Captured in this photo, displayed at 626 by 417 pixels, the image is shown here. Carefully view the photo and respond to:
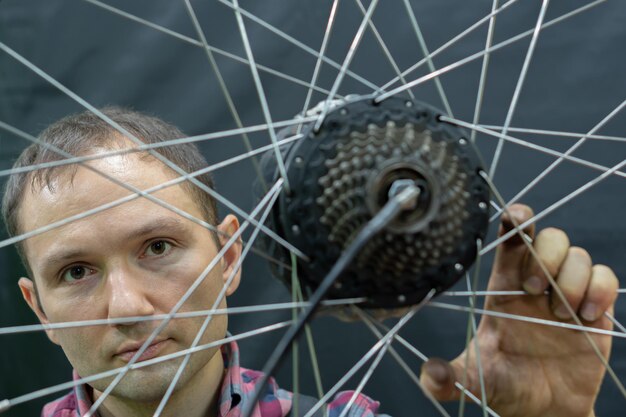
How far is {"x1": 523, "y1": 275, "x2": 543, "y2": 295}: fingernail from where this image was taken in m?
0.59

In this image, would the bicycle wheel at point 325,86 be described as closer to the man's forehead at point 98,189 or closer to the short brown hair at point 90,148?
the short brown hair at point 90,148

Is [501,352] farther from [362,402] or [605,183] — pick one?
[605,183]

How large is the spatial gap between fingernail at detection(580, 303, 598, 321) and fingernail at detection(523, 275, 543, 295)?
40 mm

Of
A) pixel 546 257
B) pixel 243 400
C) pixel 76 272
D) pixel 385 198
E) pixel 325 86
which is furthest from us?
pixel 325 86

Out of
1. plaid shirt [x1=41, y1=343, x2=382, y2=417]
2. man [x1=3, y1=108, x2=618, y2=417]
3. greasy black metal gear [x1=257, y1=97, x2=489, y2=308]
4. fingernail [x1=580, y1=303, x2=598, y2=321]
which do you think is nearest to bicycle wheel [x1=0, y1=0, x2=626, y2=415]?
plaid shirt [x1=41, y1=343, x2=382, y2=417]

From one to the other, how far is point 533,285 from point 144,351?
0.29 m

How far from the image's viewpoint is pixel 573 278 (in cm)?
60

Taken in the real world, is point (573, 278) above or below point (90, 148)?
below

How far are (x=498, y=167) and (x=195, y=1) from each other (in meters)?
0.39

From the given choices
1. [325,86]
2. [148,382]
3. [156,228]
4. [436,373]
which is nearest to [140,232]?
[156,228]

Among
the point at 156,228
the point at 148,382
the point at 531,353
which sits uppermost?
the point at 156,228

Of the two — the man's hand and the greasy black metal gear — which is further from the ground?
the greasy black metal gear

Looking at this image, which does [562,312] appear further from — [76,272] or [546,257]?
[76,272]

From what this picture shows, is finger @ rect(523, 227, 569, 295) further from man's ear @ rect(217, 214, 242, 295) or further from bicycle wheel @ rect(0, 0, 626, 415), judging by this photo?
bicycle wheel @ rect(0, 0, 626, 415)
